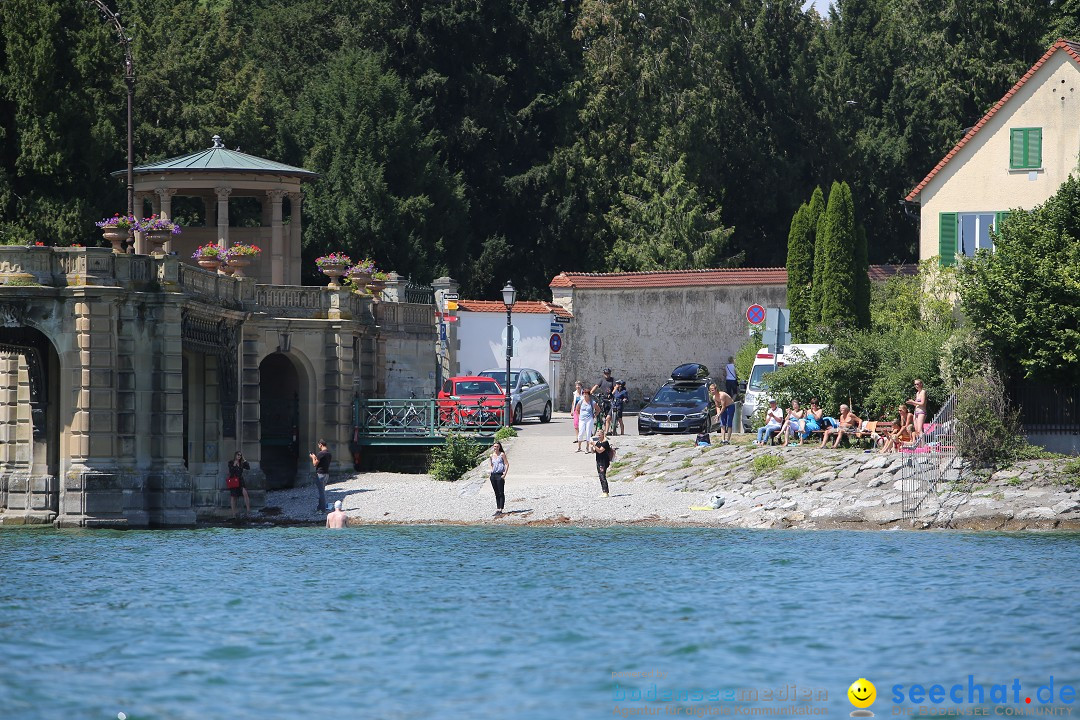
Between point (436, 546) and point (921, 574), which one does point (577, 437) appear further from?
point (921, 574)

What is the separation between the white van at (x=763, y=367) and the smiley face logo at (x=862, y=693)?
22185 mm

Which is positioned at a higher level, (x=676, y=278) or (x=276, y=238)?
(x=276, y=238)

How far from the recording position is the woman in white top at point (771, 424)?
1591 inches

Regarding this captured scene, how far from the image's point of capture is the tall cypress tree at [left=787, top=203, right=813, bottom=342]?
4997 centimetres

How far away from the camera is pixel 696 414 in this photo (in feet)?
148

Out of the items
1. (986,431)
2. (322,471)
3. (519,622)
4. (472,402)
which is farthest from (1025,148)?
(519,622)

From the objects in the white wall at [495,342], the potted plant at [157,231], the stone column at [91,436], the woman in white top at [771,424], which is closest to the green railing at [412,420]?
the woman in white top at [771,424]

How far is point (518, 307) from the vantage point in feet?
182

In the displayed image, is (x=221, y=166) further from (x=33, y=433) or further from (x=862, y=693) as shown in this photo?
(x=862, y=693)

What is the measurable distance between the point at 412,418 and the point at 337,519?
26.9ft

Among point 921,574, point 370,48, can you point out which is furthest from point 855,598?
point 370,48

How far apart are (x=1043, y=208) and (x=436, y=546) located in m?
16.1

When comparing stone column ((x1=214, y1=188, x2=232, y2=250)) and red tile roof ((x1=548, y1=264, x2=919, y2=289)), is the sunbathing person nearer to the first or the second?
red tile roof ((x1=548, y1=264, x2=919, y2=289))

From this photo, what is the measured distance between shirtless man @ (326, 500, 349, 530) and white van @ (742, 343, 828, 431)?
11.1 meters
